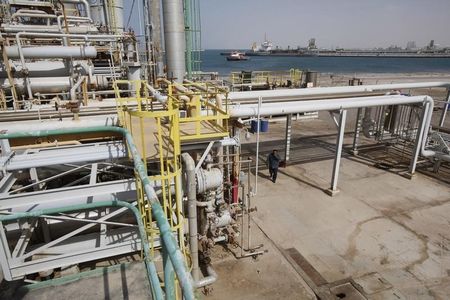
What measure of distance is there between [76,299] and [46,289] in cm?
54

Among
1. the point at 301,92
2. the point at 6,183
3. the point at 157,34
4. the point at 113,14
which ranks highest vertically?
the point at 113,14

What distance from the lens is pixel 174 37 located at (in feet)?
48.6

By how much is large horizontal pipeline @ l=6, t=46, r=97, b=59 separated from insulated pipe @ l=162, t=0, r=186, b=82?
3681 millimetres

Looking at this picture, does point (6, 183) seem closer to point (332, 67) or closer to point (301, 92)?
point (301, 92)

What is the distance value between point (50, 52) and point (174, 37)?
5.75m

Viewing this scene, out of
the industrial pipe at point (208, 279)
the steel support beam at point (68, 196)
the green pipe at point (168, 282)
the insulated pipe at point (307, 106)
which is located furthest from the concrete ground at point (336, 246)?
the insulated pipe at point (307, 106)

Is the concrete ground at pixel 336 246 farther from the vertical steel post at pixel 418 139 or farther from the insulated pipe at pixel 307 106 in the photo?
the insulated pipe at pixel 307 106

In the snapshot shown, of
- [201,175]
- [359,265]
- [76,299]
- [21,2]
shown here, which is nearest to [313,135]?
[359,265]

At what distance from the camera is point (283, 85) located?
28.8 m

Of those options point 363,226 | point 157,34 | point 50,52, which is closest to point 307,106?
point 363,226

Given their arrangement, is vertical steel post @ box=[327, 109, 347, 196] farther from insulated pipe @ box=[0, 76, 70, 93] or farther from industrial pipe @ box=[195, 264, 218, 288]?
insulated pipe @ box=[0, 76, 70, 93]

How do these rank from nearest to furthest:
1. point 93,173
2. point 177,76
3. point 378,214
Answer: point 93,173 < point 378,214 < point 177,76

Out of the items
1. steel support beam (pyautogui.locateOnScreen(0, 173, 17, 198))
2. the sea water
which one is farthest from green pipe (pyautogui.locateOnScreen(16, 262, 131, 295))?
the sea water

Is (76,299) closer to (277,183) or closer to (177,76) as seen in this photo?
(277,183)
